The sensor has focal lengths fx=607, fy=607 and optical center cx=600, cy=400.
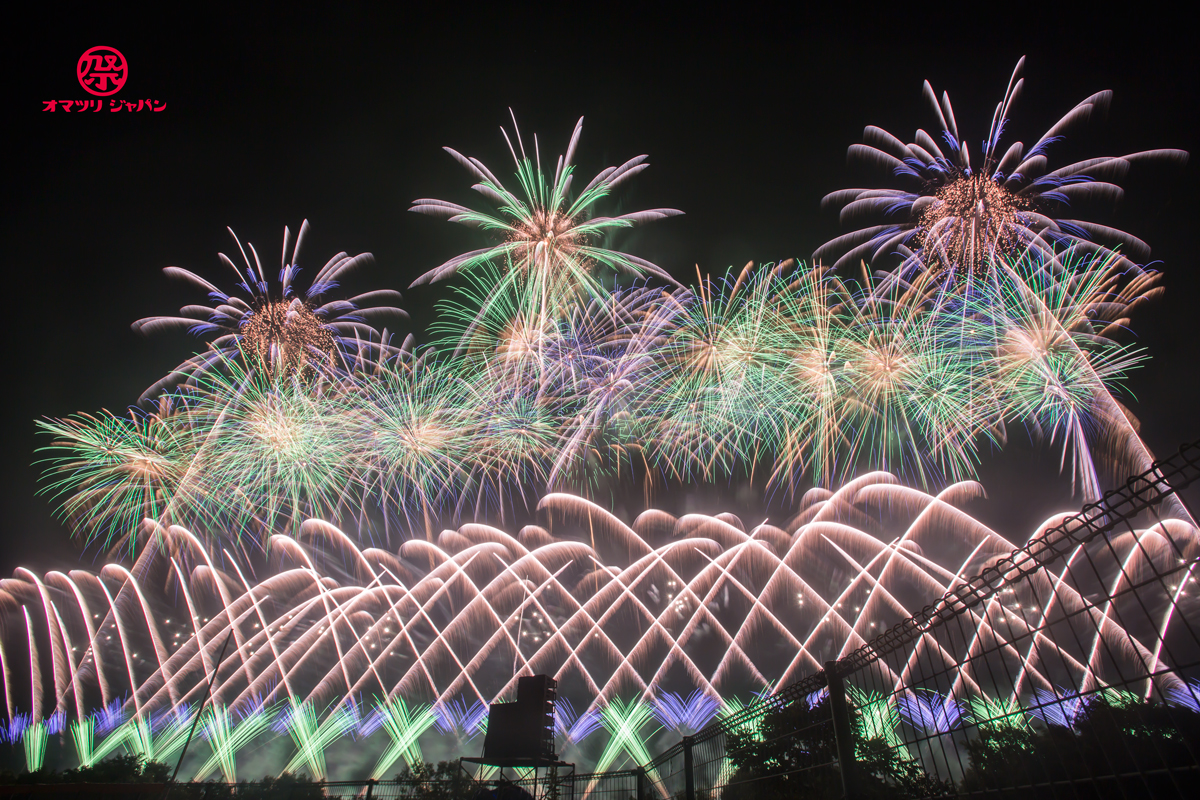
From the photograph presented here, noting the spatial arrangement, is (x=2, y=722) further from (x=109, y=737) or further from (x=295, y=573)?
(x=295, y=573)

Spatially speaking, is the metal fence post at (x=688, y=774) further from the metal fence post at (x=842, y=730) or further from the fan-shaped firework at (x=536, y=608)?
the fan-shaped firework at (x=536, y=608)

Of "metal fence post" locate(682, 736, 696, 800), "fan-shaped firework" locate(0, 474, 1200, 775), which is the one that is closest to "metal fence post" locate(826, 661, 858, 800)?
"metal fence post" locate(682, 736, 696, 800)

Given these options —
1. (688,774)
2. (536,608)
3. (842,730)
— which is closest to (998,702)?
(842,730)

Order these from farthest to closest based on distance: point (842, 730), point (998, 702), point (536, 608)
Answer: point (536, 608) → point (998, 702) → point (842, 730)

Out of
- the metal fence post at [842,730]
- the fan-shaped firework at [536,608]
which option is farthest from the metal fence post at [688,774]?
the fan-shaped firework at [536,608]

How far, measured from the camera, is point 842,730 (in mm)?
5203

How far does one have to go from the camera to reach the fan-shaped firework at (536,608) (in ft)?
84.7

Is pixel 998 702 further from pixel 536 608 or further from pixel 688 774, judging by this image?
pixel 536 608

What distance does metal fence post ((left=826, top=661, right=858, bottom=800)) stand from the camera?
4988 millimetres

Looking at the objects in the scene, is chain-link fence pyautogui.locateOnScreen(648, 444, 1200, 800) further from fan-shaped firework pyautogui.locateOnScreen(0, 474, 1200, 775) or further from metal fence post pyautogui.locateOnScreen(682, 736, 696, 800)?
fan-shaped firework pyautogui.locateOnScreen(0, 474, 1200, 775)

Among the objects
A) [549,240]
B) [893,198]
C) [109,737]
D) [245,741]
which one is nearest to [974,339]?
[893,198]

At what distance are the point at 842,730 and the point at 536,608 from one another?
30314mm

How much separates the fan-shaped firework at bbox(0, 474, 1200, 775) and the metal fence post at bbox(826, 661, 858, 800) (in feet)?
49.9

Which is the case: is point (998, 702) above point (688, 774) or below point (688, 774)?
above
